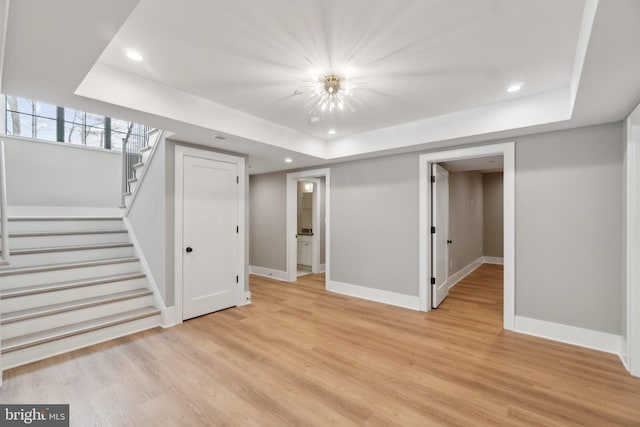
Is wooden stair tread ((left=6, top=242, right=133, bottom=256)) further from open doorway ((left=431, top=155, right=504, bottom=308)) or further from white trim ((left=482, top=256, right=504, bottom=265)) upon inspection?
white trim ((left=482, top=256, right=504, bottom=265))

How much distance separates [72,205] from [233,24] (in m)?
5.21

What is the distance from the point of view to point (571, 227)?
3006mm

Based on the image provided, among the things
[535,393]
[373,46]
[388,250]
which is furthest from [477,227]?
[373,46]

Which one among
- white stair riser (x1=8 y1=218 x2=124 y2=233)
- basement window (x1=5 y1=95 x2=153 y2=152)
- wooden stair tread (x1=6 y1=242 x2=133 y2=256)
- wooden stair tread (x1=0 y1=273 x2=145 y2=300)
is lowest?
wooden stair tread (x1=0 y1=273 x2=145 y2=300)

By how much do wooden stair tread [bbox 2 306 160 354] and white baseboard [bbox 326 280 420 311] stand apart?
9.06ft

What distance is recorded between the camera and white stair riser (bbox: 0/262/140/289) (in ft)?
9.90

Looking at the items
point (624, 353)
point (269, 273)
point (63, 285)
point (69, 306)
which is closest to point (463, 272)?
point (624, 353)

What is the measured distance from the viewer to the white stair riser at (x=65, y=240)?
11.6 ft

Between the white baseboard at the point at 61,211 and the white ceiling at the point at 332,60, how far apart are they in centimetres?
315

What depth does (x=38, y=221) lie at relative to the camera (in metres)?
3.95

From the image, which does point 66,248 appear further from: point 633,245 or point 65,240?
point 633,245

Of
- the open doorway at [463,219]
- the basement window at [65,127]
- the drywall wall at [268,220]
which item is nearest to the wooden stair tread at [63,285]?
the basement window at [65,127]

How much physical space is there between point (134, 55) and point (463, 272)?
645 cm

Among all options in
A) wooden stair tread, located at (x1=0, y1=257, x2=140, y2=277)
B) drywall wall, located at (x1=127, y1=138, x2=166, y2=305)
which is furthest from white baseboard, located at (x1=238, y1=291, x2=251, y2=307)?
wooden stair tread, located at (x1=0, y1=257, x2=140, y2=277)
